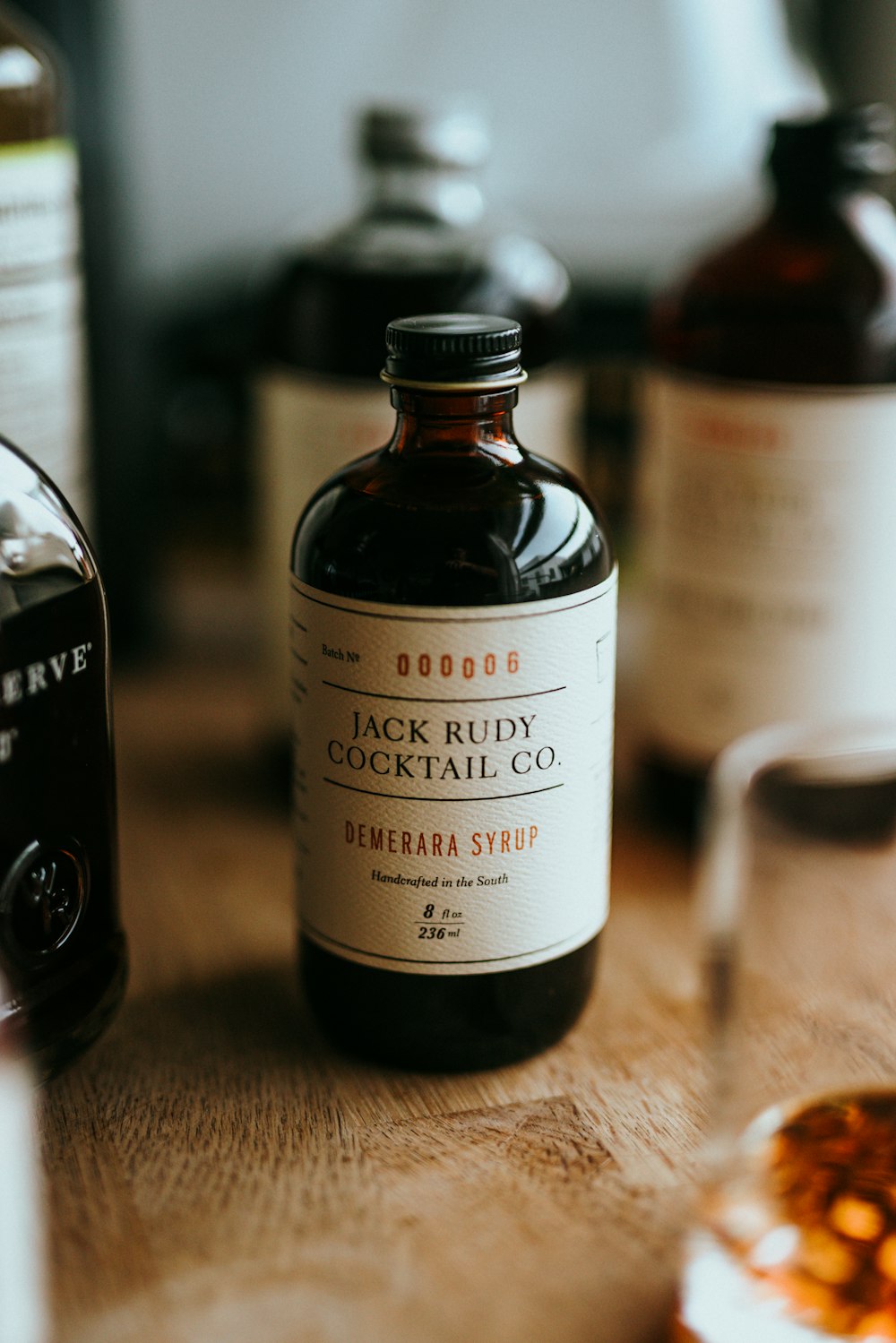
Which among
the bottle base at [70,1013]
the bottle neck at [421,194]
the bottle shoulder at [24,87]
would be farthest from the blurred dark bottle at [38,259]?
the bottle base at [70,1013]

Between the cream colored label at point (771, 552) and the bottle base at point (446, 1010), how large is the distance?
0.60 feet

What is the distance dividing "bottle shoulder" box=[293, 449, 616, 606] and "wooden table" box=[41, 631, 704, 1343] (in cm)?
17

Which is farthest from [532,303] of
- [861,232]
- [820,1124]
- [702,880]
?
[820,1124]

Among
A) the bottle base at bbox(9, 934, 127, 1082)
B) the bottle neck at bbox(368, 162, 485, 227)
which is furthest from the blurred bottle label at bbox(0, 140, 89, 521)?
the bottle base at bbox(9, 934, 127, 1082)

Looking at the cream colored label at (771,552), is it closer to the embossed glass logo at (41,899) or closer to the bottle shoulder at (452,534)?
the bottle shoulder at (452,534)

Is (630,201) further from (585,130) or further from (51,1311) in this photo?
(51,1311)

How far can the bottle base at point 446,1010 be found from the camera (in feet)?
1.58

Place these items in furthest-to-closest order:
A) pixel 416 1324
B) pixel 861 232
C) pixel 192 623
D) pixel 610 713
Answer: pixel 192 623 < pixel 861 232 < pixel 610 713 < pixel 416 1324

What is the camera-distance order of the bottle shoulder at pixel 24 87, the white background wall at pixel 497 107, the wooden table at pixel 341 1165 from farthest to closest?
the white background wall at pixel 497 107, the bottle shoulder at pixel 24 87, the wooden table at pixel 341 1165

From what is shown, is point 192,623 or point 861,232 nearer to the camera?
point 861,232

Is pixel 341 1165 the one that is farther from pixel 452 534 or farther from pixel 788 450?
pixel 788 450

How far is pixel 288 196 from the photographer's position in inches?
37.6

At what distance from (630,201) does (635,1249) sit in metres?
0.68

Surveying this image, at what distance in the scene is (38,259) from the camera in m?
0.62
